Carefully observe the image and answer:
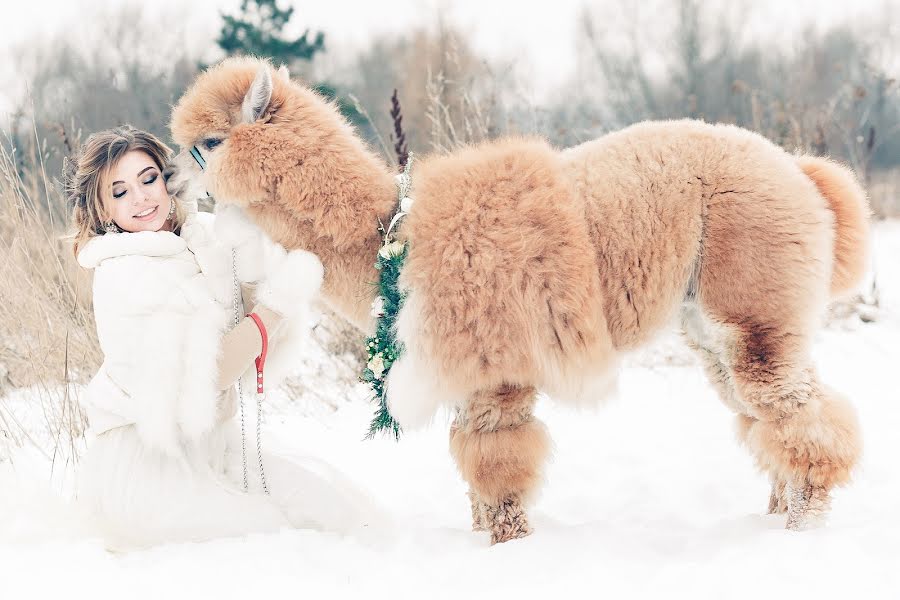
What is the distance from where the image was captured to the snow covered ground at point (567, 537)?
6.14ft

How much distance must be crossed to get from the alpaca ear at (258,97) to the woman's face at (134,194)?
534mm

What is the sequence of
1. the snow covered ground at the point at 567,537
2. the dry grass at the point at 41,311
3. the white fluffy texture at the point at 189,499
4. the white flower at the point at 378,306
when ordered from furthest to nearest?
the dry grass at the point at 41,311 < the white fluffy texture at the point at 189,499 < the white flower at the point at 378,306 < the snow covered ground at the point at 567,537

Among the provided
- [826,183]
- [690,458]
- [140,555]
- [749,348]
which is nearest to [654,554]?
[749,348]

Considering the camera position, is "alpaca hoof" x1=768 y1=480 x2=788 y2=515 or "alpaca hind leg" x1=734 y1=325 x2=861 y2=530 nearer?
"alpaca hind leg" x1=734 y1=325 x2=861 y2=530

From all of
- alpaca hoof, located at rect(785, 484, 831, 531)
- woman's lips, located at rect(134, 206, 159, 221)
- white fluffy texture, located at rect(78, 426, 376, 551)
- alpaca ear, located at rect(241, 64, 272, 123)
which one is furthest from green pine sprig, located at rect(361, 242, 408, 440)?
alpaca hoof, located at rect(785, 484, 831, 531)

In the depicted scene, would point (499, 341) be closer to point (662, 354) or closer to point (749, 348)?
point (749, 348)

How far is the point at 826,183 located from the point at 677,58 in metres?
16.1

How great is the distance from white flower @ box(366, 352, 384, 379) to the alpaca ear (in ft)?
2.78

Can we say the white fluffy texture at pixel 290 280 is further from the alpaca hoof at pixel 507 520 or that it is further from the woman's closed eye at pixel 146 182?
the alpaca hoof at pixel 507 520

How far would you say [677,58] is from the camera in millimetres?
16719

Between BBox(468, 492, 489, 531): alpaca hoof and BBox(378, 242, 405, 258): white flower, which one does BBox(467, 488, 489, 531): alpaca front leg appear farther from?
BBox(378, 242, 405, 258): white flower

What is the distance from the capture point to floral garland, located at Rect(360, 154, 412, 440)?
2.11 metres

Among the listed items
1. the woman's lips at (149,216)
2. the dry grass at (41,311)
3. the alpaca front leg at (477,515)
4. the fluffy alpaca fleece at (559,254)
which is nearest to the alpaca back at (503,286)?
the fluffy alpaca fleece at (559,254)

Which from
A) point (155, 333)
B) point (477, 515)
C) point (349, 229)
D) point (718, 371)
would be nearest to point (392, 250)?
point (349, 229)
